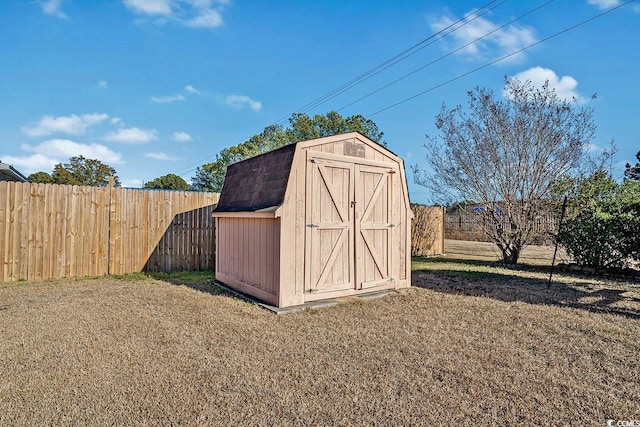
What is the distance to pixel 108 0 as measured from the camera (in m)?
7.46

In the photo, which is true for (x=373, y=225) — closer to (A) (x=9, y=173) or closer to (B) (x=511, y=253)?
(B) (x=511, y=253)

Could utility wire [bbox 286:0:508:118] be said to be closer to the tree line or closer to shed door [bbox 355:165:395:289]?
the tree line

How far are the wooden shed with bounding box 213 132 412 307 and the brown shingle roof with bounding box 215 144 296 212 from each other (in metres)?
0.02

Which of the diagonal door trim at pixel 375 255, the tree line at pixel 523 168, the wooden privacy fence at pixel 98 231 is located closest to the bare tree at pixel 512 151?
the tree line at pixel 523 168

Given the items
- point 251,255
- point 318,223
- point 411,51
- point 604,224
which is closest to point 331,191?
point 318,223

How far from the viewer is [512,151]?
9.50 m

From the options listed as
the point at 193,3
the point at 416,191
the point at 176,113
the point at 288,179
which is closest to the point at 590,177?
the point at 416,191

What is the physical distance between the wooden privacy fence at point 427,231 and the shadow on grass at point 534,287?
118 inches

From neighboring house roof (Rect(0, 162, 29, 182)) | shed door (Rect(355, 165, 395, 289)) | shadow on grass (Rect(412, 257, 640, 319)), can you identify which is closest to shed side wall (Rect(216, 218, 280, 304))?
shed door (Rect(355, 165, 395, 289))

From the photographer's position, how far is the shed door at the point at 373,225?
570 cm

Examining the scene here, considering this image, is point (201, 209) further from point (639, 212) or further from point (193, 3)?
point (639, 212)

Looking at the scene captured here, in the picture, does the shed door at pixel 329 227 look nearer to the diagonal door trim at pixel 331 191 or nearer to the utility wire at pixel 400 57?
the diagonal door trim at pixel 331 191

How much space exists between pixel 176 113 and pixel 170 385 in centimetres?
1629

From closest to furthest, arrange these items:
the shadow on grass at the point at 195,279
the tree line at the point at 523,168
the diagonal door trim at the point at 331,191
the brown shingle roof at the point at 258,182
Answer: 1. the brown shingle roof at the point at 258,182
2. the diagonal door trim at the point at 331,191
3. the shadow on grass at the point at 195,279
4. the tree line at the point at 523,168
